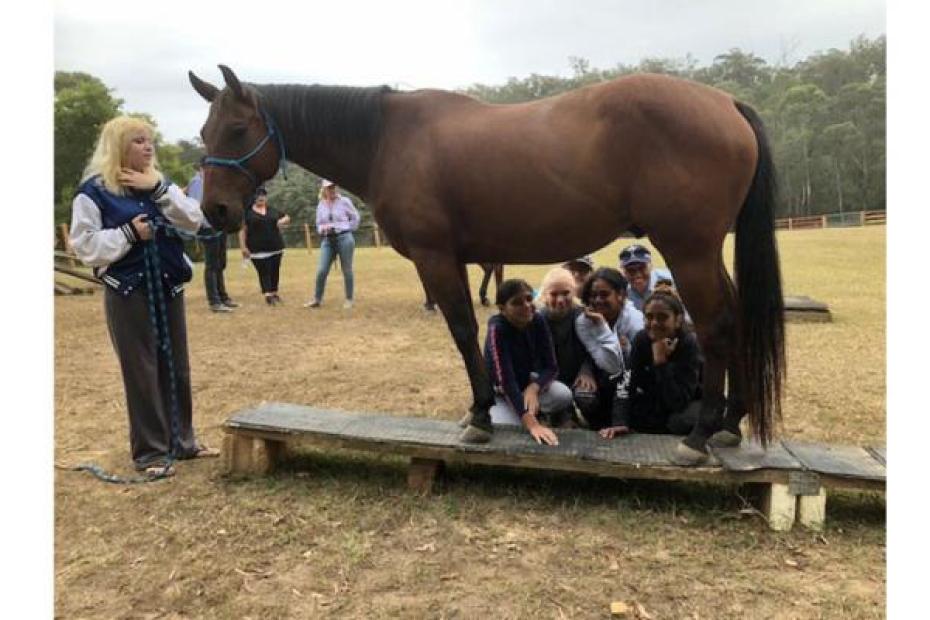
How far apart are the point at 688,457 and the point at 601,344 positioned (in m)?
0.92

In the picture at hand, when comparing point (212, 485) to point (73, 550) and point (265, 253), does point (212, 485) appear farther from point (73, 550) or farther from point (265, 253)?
point (265, 253)

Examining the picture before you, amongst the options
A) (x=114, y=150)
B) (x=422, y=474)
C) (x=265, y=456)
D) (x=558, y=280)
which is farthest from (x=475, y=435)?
(x=114, y=150)

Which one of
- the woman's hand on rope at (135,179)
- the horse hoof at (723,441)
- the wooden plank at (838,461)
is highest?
the woman's hand on rope at (135,179)

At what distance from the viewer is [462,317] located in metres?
3.26

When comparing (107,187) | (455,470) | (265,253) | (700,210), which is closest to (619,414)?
(455,470)

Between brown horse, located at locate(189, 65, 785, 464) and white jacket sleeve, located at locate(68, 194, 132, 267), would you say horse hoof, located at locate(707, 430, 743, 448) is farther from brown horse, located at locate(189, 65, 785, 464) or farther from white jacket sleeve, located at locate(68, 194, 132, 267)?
white jacket sleeve, located at locate(68, 194, 132, 267)

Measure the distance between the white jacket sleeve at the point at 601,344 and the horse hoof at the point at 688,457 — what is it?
710 mm

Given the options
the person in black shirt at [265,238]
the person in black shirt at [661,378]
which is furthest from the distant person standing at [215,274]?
the person in black shirt at [661,378]

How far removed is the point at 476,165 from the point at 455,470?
175 cm

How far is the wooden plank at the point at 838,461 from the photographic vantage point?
2.74 metres

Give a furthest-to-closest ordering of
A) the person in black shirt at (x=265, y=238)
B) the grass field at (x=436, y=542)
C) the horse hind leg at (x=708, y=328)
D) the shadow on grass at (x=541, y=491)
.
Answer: the person in black shirt at (x=265, y=238)
the shadow on grass at (x=541, y=491)
the horse hind leg at (x=708, y=328)
the grass field at (x=436, y=542)

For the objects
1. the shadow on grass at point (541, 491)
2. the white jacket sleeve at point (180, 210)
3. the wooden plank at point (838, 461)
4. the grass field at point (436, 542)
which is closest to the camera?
the grass field at point (436, 542)

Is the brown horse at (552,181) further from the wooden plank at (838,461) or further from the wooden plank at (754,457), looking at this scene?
the wooden plank at (838,461)

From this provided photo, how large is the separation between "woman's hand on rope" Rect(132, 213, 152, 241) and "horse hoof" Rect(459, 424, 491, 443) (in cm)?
203
